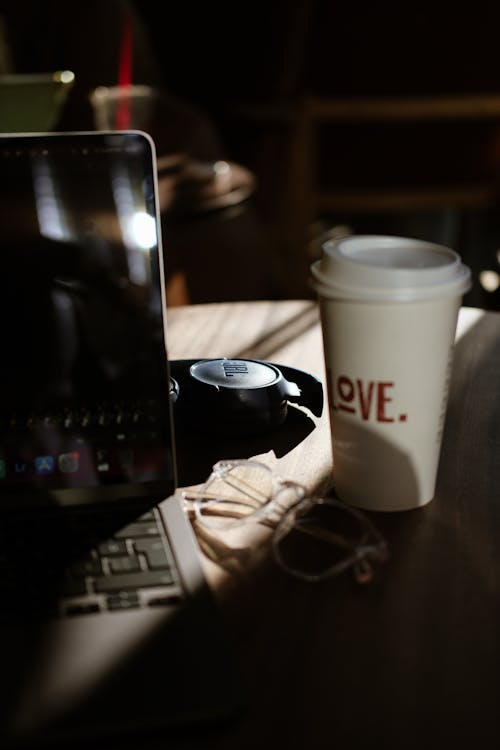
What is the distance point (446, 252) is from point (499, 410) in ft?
0.79

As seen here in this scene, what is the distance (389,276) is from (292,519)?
0.17 meters

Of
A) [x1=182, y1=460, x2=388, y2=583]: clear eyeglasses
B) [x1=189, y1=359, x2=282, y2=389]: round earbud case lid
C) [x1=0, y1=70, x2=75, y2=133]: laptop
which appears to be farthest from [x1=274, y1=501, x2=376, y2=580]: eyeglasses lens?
[x1=0, y1=70, x2=75, y2=133]: laptop

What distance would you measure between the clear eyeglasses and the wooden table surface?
1 cm

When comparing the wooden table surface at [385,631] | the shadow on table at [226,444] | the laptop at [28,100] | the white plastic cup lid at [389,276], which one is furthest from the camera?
the laptop at [28,100]

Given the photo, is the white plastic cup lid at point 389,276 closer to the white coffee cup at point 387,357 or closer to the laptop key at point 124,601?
the white coffee cup at point 387,357

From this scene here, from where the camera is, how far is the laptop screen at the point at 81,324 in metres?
0.57

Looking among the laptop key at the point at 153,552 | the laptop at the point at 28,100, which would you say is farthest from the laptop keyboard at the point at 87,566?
the laptop at the point at 28,100

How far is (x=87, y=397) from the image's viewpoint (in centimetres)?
61

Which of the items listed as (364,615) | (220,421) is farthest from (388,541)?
(220,421)

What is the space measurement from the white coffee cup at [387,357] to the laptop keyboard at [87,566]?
0.14 m

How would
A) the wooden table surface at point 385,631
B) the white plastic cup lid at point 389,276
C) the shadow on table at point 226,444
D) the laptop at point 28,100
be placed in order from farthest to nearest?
the laptop at point 28,100
the shadow on table at point 226,444
the white plastic cup lid at point 389,276
the wooden table surface at point 385,631

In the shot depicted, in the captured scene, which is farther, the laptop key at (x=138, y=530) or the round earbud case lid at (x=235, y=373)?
the round earbud case lid at (x=235, y=373)

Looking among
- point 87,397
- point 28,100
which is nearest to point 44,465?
point 87,397

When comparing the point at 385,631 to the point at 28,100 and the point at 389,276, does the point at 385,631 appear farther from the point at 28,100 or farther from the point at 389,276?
the point at 28,100
